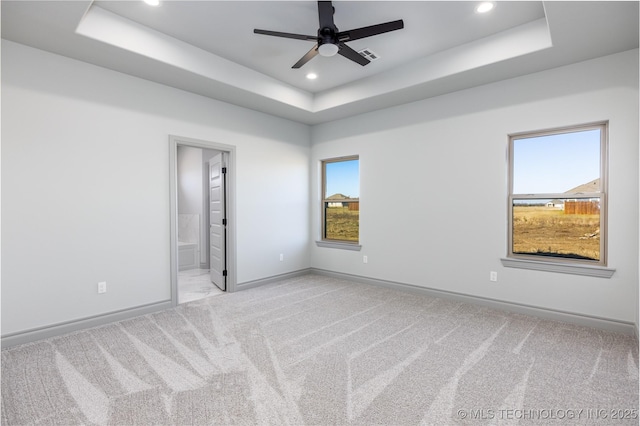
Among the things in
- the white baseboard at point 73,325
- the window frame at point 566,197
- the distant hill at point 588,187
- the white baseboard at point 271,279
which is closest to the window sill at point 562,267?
the window frame at point 566,197

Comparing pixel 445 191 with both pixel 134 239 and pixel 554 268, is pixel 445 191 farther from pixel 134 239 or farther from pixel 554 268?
pixel 134 239

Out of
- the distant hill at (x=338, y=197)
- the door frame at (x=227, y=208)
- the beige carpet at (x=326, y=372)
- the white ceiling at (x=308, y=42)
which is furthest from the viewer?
the distant hill at (x=338, y=197)

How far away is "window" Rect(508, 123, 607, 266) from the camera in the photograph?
3.30 metres

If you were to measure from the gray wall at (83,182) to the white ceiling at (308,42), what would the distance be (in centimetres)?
27

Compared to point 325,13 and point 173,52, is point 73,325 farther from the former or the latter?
point 325,13

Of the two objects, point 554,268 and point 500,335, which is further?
point 554,268

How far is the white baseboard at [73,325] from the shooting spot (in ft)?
9.28

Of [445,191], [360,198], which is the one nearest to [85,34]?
[360,198]

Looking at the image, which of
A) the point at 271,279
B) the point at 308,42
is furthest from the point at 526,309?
the point at 308,42

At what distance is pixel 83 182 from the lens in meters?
3.23

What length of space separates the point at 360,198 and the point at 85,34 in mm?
3855

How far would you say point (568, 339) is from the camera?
294cm

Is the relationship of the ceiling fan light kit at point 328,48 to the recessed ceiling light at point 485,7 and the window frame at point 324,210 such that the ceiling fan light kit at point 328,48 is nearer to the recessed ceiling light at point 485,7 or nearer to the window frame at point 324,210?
the recessed ceiling light at point 485,7

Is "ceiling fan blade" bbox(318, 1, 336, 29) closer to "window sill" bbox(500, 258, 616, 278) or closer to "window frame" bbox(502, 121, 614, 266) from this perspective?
"window frame" bbox(502, 121, 614, 266)
